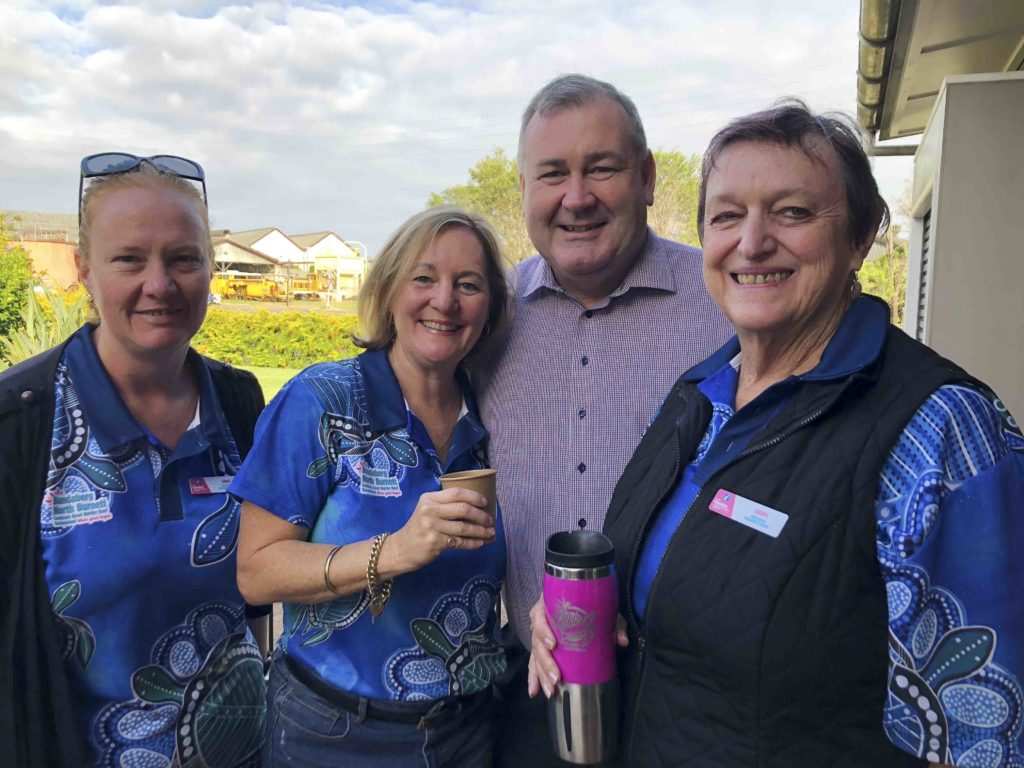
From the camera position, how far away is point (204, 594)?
211 cm

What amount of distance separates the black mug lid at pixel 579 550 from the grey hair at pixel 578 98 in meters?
1.41

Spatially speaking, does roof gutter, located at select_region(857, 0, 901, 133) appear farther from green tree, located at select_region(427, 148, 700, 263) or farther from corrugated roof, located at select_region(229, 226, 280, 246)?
corrugated roof, located at select_region(229, 226, 280, 246)

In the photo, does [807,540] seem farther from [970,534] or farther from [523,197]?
[523,197]

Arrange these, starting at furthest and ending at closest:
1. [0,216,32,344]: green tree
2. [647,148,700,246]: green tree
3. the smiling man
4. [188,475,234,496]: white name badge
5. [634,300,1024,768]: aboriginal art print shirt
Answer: [647,148,700,246]: green tree < [0,216,32,344]: green tree < the smiling man < [188,475,234,496]: white name badge < [634,300,1024,768]: aboriginal art print shirt

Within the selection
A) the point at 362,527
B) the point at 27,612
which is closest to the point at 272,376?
the point at 27,612

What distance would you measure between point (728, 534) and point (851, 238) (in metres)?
0.73

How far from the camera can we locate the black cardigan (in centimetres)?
183

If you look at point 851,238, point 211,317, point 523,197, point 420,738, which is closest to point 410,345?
point 523,197

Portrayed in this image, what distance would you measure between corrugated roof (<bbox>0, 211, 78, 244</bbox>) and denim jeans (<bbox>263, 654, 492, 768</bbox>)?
1.50 meters

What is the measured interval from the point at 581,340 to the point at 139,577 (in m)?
1.49

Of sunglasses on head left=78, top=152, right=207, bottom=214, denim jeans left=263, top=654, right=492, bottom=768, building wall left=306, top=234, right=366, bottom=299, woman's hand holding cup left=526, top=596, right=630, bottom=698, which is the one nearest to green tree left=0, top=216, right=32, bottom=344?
building wall left=306, top=234, right=366, bottom=299

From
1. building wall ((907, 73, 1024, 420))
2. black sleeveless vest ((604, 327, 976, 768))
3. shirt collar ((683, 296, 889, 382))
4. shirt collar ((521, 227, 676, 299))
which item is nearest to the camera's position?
black sleeveless vest ((604, 327, 976, 768))

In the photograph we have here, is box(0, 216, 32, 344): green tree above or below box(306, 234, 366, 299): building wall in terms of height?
below

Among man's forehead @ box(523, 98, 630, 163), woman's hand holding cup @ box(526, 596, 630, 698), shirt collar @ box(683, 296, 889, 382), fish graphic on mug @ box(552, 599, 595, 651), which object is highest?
man's forehead @ box(523, 98, 630, 163)
